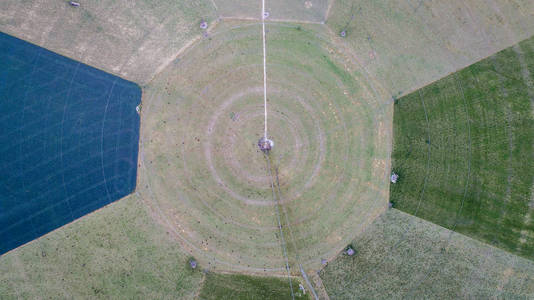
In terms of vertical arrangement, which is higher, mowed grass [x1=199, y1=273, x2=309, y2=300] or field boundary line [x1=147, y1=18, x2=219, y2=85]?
field boundary line [x1=147, y1=18, x2=219, y2=85]

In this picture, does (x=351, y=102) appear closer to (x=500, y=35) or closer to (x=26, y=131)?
(x=500, y=35)

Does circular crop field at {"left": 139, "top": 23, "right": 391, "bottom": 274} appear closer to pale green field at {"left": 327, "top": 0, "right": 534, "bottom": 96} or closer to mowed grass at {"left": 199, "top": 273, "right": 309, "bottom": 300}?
mowed grass at {"left": 199, "top": 273, "right": 309, "bottom": 300}

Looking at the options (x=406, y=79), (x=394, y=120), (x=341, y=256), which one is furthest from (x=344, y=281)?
(x=406, y=79)

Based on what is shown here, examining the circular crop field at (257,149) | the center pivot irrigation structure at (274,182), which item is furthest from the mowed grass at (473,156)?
the center pivot irrigation structure at (274,182)

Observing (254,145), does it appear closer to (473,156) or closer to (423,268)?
(423,268)

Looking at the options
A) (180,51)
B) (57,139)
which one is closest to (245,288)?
(57,139)

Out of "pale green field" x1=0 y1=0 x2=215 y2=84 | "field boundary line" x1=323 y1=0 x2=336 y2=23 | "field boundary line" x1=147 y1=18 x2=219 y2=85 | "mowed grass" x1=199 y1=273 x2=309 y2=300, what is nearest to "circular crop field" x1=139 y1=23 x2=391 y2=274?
"field boundary line" x1=147 y1=18 x2=219 y2=85

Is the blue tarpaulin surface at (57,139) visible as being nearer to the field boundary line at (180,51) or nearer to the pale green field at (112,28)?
the pale green field at (112,28)
